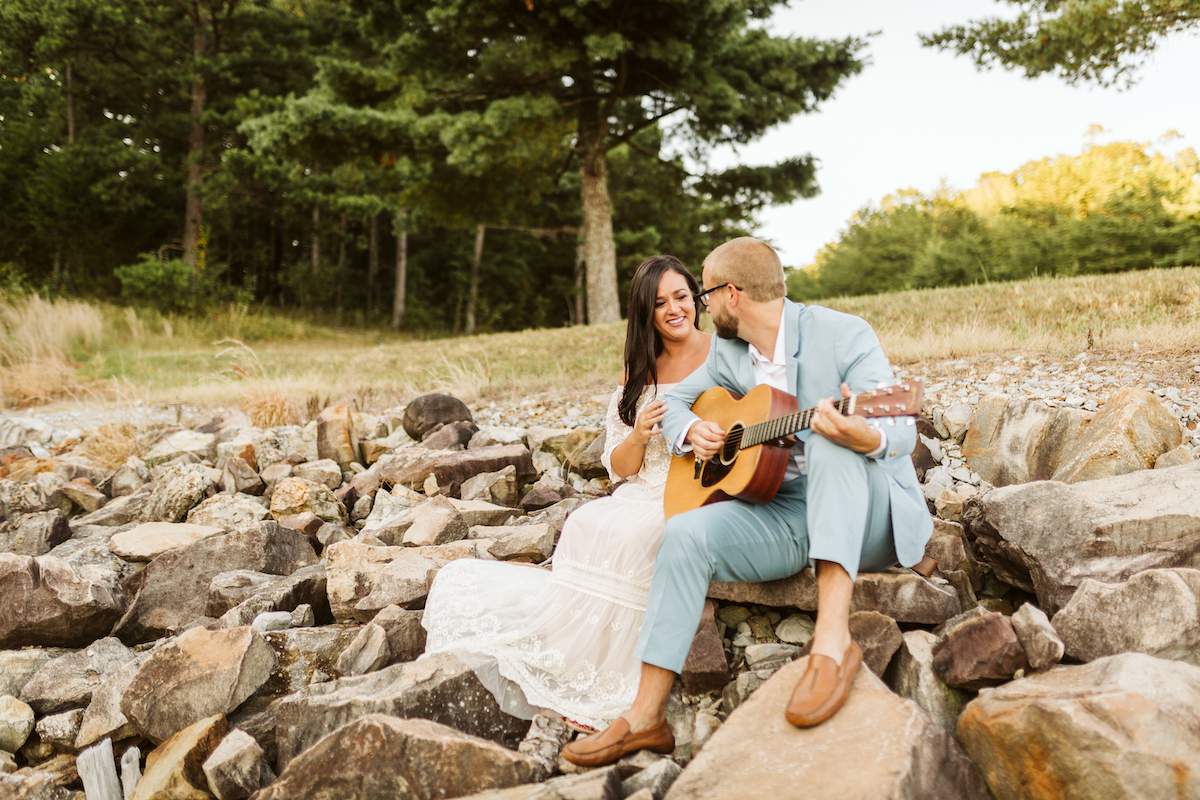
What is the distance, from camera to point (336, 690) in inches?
110

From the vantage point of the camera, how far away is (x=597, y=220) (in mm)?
14477

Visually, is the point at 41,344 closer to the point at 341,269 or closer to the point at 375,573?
the point at 375,573

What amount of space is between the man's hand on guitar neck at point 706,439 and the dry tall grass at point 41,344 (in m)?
9.63

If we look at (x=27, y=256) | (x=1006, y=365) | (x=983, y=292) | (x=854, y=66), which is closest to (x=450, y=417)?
(x=1006, y=365)

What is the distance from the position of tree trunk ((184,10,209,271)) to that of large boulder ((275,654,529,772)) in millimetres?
20263

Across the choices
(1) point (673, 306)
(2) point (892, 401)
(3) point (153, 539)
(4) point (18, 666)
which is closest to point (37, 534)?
(3) point (153, 539)

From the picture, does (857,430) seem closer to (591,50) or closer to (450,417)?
(450,417)

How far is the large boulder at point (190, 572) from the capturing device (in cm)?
394

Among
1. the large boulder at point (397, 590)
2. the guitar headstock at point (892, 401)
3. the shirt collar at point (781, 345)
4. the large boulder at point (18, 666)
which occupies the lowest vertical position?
the large boulder at point (18, 666)

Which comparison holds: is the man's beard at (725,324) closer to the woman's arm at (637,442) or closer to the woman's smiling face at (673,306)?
the woman's arm at (637,442)

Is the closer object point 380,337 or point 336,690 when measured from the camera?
point 336,690

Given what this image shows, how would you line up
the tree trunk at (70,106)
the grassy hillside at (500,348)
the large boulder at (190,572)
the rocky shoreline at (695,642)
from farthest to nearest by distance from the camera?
the tree trunk at (70,106) < the grassy hillside at (500,348) < the large boulder at (190,572) < the rocky shoreline at (695,642)

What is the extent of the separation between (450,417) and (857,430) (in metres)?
4.49

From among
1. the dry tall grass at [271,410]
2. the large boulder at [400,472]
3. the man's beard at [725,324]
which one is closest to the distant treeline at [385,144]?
the dry tall grass at [271,410]
